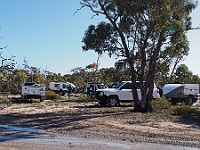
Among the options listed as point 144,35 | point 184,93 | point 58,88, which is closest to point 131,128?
point 144,35

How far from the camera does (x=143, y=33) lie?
656 inches

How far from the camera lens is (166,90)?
25016mm

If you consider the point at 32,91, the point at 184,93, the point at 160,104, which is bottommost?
the point at 160,104

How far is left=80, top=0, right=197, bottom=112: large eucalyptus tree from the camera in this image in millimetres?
15203

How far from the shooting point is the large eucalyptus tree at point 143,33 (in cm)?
1520

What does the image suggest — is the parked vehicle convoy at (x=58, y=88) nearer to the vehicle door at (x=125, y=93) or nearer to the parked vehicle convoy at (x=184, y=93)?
the parked vehicle convoy at (x=184, y=93)

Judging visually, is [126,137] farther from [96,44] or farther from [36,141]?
[96,44]

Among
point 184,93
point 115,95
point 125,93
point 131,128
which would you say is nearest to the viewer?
point 131,128

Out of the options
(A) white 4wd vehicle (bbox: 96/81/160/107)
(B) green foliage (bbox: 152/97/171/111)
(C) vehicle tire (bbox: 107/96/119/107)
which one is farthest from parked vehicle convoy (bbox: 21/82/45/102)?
(B) green foliage (bbox: 152/97/171/111)

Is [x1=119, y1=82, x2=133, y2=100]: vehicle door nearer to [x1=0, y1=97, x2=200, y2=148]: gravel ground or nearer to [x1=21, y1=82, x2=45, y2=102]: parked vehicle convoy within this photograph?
[x1=0, y1=97, x2=200, y2=148]: gravel ground

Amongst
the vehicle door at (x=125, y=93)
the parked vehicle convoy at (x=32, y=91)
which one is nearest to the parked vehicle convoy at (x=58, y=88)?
the parked vehicle convoy at (x=32, y=91)

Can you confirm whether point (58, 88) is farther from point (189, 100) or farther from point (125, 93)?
point (189, 100)

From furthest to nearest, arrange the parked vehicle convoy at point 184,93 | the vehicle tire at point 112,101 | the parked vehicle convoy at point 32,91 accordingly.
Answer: the parked vehicle convoy at point 32,91, the parked vehicle convoy at point 184,93, the vehicle tire at point 112,101

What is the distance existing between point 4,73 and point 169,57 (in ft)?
32.8
